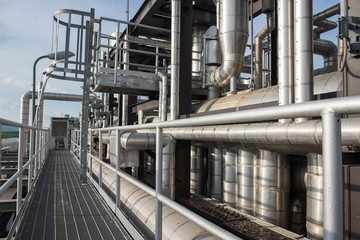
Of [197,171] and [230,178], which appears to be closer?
[230,178]

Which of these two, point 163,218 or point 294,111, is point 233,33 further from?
point 294,111

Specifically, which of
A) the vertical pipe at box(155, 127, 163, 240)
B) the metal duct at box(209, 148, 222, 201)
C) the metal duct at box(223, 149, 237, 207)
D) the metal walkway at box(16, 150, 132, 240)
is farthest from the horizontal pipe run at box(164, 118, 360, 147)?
the metal duct at box(209, 148, 222, 201)

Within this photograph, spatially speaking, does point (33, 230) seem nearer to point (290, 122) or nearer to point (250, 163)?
point (290, 122)

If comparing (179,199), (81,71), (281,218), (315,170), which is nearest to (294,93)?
(315,170)

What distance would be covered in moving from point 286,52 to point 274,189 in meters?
2.35

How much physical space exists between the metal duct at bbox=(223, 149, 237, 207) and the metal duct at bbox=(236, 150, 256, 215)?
0.61 metres

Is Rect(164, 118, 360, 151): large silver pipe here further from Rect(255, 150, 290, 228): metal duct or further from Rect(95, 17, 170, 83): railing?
Rect(95, 17, 170, 83): railing

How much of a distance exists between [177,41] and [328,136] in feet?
20.2

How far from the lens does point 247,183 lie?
211 inches

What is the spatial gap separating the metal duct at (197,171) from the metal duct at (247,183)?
2.61 metres

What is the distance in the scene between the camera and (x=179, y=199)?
616cm

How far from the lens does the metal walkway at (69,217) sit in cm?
306

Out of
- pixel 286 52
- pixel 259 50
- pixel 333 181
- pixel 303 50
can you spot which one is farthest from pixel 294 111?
pixel 259 50

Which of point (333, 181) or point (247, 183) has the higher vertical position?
point (333, 181)
